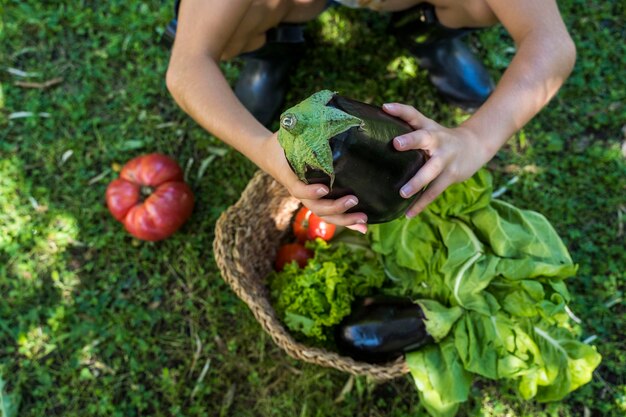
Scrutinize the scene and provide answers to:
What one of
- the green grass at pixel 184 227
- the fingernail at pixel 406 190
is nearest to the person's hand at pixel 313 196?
the fingernail at pixel 406 190

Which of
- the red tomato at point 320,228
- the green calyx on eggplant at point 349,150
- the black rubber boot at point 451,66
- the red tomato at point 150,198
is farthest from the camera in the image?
the black rubber boot at point 451,66

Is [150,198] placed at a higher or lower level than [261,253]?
lower

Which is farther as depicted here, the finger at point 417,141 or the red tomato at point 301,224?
the red tomato at point 301,224

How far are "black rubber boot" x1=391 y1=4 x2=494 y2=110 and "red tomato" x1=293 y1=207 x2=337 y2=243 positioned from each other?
1.06 m

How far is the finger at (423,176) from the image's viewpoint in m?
1.51

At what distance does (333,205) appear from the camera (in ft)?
4.71

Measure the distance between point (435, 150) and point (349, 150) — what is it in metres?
0.39

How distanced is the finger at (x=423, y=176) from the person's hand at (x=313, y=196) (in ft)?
0.49

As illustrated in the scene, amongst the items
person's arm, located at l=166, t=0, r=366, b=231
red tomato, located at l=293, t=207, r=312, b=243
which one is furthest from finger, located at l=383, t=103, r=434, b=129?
red tomato, located at l=293, t=207, r=312, b=243

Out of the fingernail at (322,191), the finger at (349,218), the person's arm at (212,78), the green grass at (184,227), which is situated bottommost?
the green grass at (184,227)

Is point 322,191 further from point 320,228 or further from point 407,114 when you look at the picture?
point 320,228

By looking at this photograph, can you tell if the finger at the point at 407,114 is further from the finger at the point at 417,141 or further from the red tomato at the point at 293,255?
the red tomato at the point at 293,255

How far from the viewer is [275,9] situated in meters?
2.30

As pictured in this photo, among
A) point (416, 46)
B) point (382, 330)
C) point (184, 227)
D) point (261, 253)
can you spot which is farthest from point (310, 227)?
point (416, 46)
